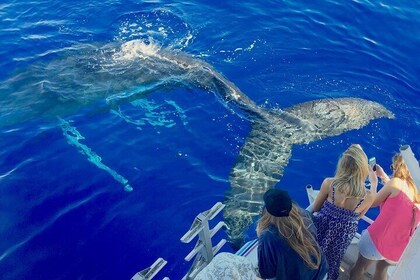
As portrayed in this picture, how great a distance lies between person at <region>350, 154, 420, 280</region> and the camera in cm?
546

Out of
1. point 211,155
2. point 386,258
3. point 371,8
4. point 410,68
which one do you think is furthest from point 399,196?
point 371,8

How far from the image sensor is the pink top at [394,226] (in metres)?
5.45

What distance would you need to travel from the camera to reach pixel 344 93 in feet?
37.6

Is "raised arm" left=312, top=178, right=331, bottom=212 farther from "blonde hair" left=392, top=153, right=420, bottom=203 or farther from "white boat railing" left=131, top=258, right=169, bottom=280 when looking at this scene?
"white boat railing" left=131, top=258, right=169, bottom=280

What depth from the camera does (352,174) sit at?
16.7ft

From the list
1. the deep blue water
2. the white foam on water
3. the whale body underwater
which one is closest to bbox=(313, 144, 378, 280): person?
the deep blue water

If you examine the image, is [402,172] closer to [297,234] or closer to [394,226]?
[394,226]

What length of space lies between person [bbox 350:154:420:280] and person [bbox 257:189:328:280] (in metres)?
1.43

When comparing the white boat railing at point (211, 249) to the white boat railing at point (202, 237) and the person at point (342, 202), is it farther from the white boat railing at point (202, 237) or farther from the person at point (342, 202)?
the person at point (342, 202)

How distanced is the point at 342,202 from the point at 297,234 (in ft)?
3.81

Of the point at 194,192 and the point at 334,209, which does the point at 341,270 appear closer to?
the point at 334,209

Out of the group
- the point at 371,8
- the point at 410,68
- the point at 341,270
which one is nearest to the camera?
the point at 341,270

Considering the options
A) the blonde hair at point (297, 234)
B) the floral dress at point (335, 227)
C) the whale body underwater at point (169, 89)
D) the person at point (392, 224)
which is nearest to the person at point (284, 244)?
the blonde hair at point (297, 234)

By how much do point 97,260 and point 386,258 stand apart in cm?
461
